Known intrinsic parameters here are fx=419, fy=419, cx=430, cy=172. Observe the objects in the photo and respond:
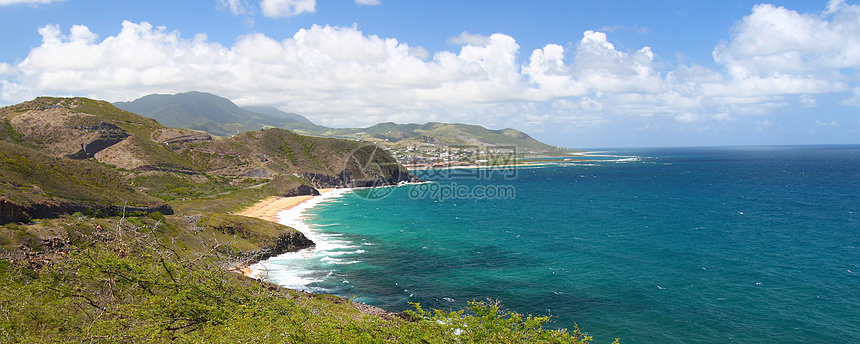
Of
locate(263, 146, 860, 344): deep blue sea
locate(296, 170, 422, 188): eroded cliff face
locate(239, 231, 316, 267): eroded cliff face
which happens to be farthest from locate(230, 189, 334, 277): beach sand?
locate(296, 170, 422, 188): eroded cliff face

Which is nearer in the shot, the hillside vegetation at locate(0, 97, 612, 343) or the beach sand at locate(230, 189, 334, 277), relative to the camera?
the hillside vegetation at locate(0, 97, 612, 343)

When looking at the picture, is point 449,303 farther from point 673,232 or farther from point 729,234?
point 729,234

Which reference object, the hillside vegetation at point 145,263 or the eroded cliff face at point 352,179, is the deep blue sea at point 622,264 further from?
Result: the eroded cliff face at point 352,179

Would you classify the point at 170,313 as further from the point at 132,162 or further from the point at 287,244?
the point at 132,162

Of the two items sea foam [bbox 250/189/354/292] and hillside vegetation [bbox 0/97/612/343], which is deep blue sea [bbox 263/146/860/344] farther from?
hillside vegetation [bbox 0/97/612/343]

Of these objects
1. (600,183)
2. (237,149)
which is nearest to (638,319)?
(600,183)


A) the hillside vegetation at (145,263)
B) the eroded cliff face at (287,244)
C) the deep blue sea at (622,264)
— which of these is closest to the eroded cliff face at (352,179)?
the hillside vegetation at (145,263)
